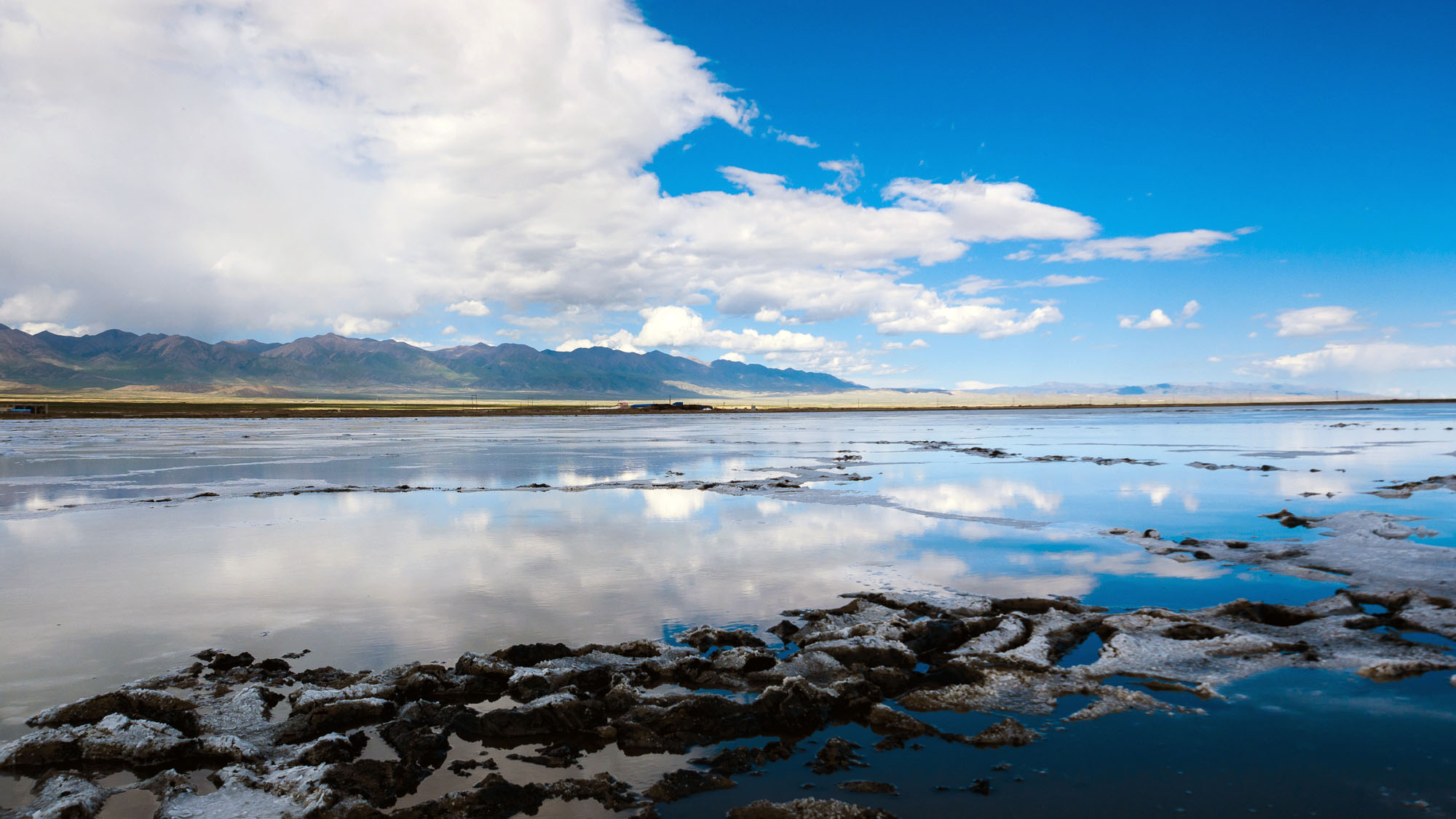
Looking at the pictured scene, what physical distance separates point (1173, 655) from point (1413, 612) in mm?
3349

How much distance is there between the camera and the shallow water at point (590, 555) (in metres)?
7.21

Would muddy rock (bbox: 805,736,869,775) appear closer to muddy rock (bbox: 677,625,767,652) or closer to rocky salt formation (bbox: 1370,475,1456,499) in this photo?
muddy rock (bbox: 677,625,767,652)

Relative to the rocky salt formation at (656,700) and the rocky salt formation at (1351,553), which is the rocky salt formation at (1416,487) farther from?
the rocky salt formation at (656,700)

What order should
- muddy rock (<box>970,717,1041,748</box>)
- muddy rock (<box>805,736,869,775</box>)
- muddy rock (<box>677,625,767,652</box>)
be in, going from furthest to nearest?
muddy rock (<box>677,625,767,652</box>)
muddy rock (<box>970,717,1041,748</box>)
muddy rock (<box>805,736,869,775</box>)

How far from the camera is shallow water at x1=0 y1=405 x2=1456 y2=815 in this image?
284 inches

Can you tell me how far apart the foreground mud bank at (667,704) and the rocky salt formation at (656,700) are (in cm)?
2

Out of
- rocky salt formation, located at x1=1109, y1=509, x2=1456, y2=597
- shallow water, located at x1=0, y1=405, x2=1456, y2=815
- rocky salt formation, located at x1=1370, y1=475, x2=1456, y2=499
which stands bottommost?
shallow water, located at x1=0, y1=405, x2=1456, y2=815

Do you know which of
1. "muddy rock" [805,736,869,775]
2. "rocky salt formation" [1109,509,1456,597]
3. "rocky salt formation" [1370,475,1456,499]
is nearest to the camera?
"muddy rock" [805,736,869,775]

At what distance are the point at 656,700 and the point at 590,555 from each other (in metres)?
5.74

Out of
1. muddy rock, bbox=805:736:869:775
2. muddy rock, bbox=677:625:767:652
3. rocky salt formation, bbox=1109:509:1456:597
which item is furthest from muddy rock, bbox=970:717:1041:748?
rocky salt formation, bbox=1109:509:1456:597

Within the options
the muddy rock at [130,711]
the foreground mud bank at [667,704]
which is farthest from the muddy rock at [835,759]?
the muddy rock at [130,711]

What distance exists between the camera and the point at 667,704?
6.17m

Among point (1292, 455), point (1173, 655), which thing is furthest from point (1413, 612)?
point (1292, 455)

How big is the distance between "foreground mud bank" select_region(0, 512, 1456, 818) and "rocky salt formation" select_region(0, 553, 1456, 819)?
0.02 m
